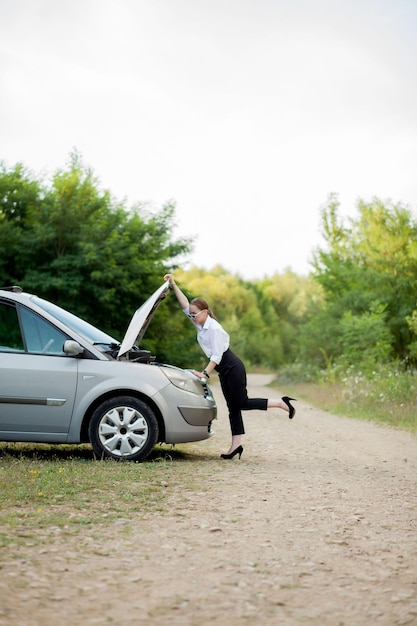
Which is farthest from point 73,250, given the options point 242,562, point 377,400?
point 242,562

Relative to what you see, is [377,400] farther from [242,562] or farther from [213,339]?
[242,562]

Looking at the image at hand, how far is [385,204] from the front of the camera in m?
35.0

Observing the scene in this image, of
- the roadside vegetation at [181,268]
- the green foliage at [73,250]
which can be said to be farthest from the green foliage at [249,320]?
the green foliage at [73,250]

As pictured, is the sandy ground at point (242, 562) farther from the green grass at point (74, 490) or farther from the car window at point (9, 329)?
the car window at point (9, 329)

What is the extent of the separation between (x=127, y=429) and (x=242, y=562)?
13.1 ft

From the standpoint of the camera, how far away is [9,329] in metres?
8.92

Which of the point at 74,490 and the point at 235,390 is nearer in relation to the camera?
the point at 74,490

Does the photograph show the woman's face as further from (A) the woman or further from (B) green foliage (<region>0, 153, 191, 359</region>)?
(B) green foliage (<region>0, 153, 191, 359</region>)

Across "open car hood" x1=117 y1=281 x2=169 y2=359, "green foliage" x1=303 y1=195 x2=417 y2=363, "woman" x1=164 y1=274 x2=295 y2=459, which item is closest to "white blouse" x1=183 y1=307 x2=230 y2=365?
"woman" x1=164 y1=274 x2=295 y2=459

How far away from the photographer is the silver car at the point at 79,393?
8.54 meters

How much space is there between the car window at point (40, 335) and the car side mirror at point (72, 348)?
0.63 ft

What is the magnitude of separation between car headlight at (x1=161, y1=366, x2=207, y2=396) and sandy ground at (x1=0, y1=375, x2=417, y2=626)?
106 centimetres

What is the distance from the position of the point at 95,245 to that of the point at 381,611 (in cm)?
2623

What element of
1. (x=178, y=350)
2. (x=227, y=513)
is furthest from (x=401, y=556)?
(x=178, y=350)
